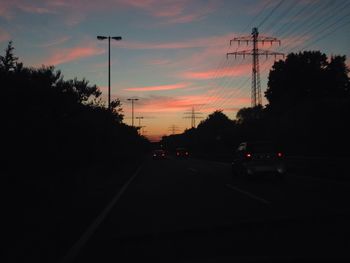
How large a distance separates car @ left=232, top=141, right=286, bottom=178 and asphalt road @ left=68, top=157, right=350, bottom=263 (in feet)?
19.5

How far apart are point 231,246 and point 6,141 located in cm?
932

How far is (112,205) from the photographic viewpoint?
1603cm

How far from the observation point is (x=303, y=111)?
52.0 metres

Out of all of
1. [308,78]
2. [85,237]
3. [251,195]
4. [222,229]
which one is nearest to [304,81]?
[308,78]

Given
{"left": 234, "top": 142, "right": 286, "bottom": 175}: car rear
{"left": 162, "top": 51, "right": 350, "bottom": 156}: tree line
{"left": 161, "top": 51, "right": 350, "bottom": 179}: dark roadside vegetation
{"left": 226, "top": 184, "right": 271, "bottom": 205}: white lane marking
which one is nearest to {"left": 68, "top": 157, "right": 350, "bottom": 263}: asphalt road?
{"left": 226, "top": 184, "right": 271, "bottom": 205}: white lane marking

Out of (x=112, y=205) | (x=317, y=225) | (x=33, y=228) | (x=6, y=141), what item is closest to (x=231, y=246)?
(x=317, y=225)

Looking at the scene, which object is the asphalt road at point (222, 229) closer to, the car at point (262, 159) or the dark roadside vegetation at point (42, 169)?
the dark roadside vegetation at point (42, 169)

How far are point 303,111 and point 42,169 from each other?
119ft

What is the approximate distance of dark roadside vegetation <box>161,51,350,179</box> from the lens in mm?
33594

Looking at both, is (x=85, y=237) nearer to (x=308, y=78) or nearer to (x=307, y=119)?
(x=307, y=119)

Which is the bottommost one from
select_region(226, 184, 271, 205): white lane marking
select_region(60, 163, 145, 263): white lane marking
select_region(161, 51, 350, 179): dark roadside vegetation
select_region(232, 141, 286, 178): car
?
select_region(60, 163, 145, 263): white lane marking

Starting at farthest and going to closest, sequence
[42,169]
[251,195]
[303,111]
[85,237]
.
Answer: [303,111] → [42,169] → [251,195] → [85,237]

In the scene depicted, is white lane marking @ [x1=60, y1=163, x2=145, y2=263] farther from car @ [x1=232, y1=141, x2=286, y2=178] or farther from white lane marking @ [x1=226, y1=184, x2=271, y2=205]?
car @ [x1=232, y1=141, x2=286, y2=178]

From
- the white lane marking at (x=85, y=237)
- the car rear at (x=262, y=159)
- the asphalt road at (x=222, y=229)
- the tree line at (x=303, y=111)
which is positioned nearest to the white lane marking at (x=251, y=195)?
the asphalt road at (x=222, y=229)
